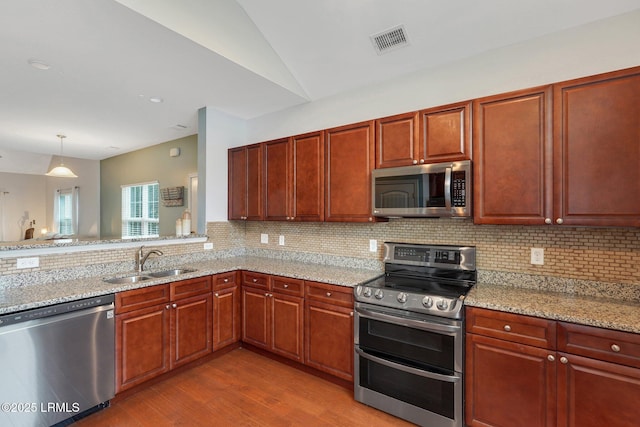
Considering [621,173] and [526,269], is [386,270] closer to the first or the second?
[526,269]

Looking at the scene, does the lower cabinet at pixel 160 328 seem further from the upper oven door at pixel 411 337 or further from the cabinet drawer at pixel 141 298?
the upper oven door at pixel 411 337

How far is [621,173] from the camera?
1784 millimetres

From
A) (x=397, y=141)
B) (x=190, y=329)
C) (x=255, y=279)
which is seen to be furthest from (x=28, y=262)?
(x=397, y=141)

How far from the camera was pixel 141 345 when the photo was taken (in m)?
2.49

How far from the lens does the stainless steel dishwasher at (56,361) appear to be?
1883 mm

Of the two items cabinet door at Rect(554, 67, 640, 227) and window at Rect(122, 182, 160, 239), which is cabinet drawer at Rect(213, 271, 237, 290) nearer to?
cabinet door at Rect(554, 67, 640, 227)

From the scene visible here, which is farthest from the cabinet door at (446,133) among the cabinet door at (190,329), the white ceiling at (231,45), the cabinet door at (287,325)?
the cabinet door at (190,329)

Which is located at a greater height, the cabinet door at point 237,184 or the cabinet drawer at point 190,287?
the cabinet door at point 237,184

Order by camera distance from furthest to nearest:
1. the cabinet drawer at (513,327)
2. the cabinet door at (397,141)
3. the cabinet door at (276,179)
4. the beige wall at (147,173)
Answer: the beige wall at (147,173) < the cabinet door at (276,179) < the cabinet door at (397,141) < the cabinet drawer at (513,327)

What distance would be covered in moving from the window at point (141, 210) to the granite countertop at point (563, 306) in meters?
5.37

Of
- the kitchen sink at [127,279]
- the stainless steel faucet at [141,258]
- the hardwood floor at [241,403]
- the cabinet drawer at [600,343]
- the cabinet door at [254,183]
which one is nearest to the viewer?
the cabinet drawer at [600,343]

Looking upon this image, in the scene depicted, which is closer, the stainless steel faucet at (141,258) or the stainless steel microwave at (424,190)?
the stainless steel microwave at (424,190)

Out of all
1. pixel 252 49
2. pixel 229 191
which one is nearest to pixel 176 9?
pixel 252 49

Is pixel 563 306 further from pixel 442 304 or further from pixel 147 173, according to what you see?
pixel 147 173
